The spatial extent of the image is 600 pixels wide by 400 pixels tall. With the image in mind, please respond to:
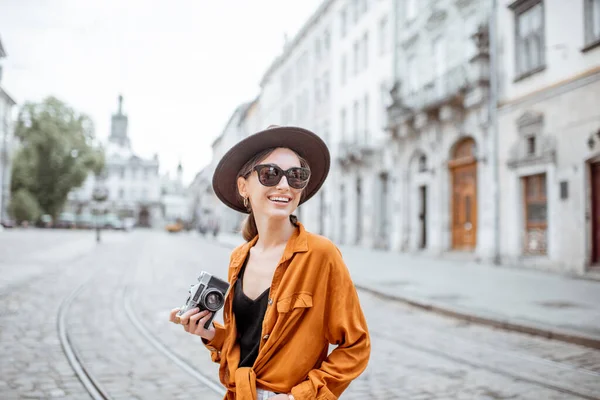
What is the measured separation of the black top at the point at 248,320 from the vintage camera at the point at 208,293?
0.36 feet

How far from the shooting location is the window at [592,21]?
13055 mm

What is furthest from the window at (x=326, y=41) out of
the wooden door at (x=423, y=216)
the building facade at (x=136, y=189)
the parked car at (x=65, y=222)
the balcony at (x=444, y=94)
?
the building facade at (x=136, y=189)

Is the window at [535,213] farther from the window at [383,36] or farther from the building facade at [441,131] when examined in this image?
the window at [383,36]

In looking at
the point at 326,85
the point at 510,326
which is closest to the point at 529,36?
the point at 510,326

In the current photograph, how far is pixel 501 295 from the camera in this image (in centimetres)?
987

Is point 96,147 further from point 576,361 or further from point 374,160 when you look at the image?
point 576,361

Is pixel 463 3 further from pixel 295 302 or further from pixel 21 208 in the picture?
pixel 21 208

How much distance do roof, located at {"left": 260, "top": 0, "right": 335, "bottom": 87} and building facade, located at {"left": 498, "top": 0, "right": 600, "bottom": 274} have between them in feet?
62.0

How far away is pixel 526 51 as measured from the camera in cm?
1590

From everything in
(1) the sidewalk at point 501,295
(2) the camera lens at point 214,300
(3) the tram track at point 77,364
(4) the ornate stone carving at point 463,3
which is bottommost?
(3) the tram track at point 77,364

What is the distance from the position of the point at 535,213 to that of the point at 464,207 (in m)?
4.10

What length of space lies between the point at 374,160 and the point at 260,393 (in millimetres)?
25062

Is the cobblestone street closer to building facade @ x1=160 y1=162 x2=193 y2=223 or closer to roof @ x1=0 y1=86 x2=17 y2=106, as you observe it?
roof @ x1=0 y1=86 x2=17 y2=106

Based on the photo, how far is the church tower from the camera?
110 m
